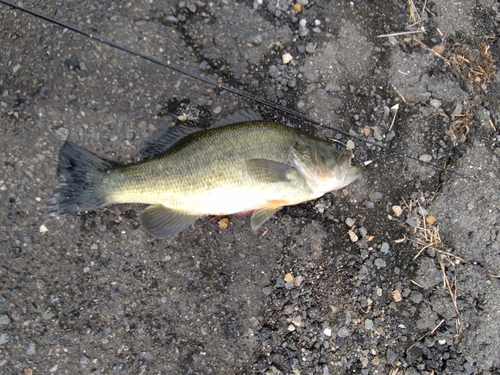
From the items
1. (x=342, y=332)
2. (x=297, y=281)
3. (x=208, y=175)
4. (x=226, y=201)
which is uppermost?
(x=208, y=175)

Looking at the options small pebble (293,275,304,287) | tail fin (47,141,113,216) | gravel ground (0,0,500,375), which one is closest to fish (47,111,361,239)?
tail fin (47,141,113,216)

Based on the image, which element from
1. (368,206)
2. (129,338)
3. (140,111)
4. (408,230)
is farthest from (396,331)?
(140,111)

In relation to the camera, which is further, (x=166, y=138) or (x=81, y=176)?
(x=166, y=138)

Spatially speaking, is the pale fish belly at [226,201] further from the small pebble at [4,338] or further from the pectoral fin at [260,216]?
the small pebble at [4,338]

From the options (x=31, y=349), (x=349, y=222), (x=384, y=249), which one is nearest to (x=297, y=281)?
(x=349, y=222)

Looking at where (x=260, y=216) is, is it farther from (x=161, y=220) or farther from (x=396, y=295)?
(x=396, y=295)

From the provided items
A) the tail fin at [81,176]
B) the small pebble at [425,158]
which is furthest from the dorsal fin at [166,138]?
the small pebble at [425,158]

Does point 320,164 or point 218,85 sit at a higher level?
point 218,85

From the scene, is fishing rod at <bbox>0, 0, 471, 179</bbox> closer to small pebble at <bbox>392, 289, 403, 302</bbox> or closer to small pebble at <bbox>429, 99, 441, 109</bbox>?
small pebble at <bbox>429, 99, 441, 109</bbox>
